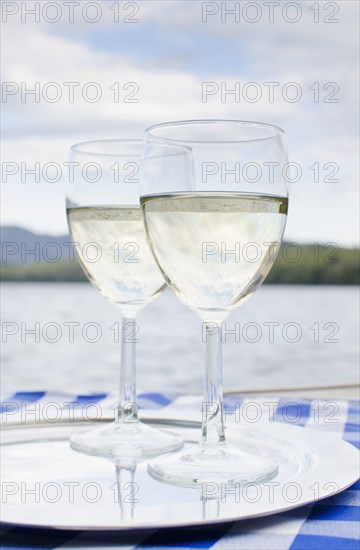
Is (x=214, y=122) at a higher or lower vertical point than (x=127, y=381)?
higher

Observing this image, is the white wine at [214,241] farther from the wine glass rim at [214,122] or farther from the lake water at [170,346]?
the lake water at [170,346]

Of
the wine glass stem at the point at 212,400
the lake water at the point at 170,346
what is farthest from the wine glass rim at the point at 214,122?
the lake water at the point at 170,346

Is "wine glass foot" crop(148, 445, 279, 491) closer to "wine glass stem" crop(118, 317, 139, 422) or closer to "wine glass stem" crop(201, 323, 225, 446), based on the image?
"wine glass stem" crop(201, 323, 225, 446)

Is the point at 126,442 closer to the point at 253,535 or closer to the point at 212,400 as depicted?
the point at 212,400

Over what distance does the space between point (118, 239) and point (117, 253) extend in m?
0.01

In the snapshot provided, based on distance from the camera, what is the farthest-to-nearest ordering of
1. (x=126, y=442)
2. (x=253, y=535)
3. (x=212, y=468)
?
1. (x=126, y=442)
2. (x=212, y=468)
3. (x=253, y=535)

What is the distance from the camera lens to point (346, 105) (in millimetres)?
5328

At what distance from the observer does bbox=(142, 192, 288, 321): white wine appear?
1.49 ft

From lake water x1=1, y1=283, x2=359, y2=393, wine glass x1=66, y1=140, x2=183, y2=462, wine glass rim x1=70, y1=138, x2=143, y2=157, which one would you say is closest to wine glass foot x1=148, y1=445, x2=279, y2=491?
wine glass x1=66, y1=140, x2=183, y2=462

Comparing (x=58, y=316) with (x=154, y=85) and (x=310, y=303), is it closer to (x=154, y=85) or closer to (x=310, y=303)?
(x=154, y=85)

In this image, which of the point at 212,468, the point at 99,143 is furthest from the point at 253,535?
the point at 99,143

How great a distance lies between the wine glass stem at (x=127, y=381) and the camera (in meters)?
0.60

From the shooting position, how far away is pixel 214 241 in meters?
0.45

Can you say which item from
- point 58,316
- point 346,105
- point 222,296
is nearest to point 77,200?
point 222,296
